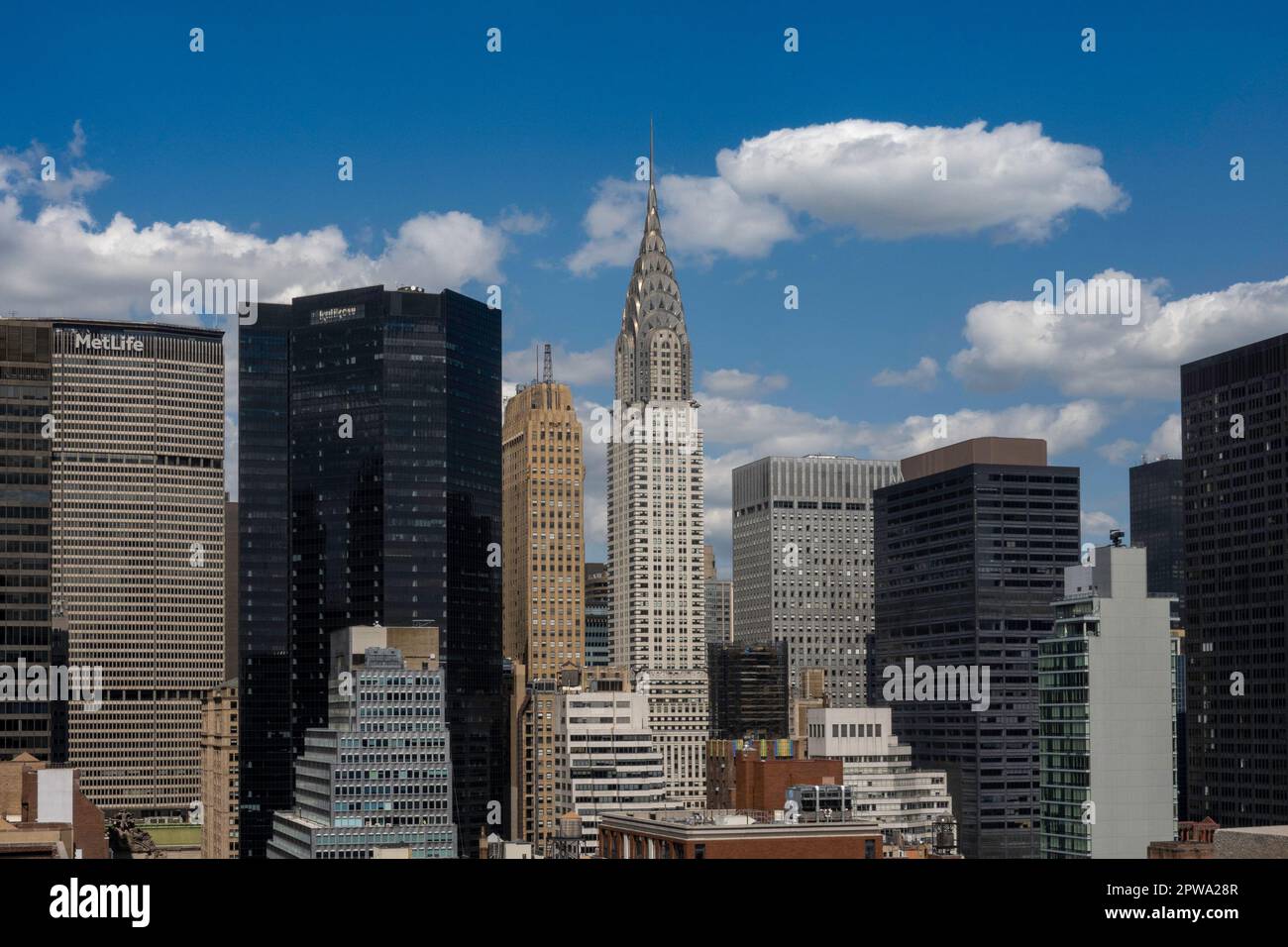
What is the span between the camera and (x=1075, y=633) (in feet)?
474

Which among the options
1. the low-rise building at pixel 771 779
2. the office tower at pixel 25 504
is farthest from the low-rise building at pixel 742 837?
the office tower at pixel 25 504

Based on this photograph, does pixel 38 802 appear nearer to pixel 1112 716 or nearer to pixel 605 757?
pixel 1112 716

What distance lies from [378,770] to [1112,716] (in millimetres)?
64898

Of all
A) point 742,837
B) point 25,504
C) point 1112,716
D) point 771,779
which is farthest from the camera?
point 771,779

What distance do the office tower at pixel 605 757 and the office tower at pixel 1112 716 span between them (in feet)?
176

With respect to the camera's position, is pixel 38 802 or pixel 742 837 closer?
pixel 38 802

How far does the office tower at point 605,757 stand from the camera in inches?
7362

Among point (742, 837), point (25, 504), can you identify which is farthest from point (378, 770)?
point (742, 837)

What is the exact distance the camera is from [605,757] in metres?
191

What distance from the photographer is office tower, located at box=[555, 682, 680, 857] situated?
187000mm

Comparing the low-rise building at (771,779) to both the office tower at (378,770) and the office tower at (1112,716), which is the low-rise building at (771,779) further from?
the office tower at (378,770)
